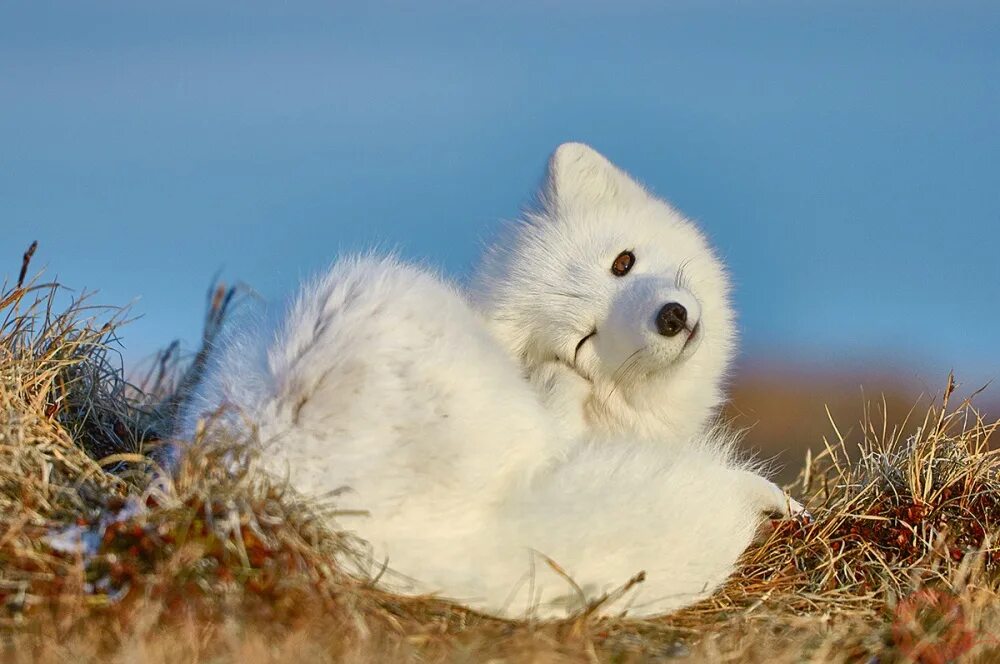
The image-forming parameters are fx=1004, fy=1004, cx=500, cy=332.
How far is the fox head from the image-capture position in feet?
10.9

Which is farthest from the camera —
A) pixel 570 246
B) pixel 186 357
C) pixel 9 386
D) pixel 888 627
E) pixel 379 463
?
pixel 186 357

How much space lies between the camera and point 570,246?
3502 millimetres

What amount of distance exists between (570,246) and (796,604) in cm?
138

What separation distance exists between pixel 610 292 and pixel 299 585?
161 cm

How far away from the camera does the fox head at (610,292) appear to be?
331 cm

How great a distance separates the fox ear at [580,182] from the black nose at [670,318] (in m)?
0.60

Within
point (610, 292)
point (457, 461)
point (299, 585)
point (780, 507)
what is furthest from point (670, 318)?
point (299, 585)

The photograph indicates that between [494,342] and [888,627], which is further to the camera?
[494,342]

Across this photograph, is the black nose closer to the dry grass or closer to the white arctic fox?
the white arctic fox

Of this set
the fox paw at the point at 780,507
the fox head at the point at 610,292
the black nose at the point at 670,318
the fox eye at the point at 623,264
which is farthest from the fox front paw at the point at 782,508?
the fox eye at the point at 623,264

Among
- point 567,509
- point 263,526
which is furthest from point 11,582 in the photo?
point 567,509

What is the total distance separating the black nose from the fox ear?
601 millimetres

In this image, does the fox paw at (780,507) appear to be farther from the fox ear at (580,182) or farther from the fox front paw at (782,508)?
the fox ear at (580,182)

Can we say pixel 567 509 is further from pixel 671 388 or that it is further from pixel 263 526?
pixel 671 388
